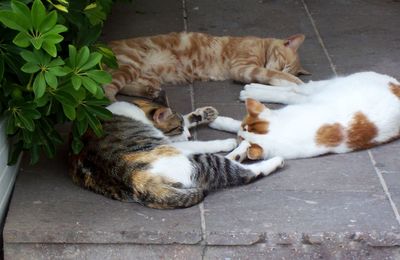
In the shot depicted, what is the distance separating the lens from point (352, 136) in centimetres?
397

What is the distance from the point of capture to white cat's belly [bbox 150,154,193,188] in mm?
3391

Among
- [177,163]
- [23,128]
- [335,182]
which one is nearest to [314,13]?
[335,182]

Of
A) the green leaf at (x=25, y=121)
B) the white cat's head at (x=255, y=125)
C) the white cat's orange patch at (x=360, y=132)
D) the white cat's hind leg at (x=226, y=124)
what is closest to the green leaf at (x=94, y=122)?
the green leaf at (x=25, y=121)

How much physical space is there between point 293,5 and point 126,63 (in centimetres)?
220

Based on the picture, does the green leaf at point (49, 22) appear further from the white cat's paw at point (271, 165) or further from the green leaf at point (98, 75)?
the white cat's paw at point (271, 165)

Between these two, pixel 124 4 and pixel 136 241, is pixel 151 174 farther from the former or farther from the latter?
pixel 124 4

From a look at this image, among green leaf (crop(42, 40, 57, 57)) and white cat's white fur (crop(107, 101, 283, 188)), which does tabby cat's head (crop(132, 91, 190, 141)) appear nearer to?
white cat's white fur (crop(107, 101, 283, 188))

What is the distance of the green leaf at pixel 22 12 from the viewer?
2.71 meters

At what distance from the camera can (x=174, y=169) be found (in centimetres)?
343

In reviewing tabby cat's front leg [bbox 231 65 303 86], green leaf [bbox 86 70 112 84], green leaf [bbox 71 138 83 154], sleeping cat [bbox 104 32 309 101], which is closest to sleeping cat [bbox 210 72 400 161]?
tabby cat's front leg [bbox 231 65 303 86]

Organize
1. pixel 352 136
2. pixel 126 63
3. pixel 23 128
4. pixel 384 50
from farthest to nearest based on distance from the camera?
pixel 384 50, pixel 126 63, pixel 352 136, pixel 23 128

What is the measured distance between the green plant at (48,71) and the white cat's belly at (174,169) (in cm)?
33

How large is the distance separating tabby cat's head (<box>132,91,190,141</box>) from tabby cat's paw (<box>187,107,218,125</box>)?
156 millimetres

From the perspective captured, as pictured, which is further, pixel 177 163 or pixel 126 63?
pixel 126 63
